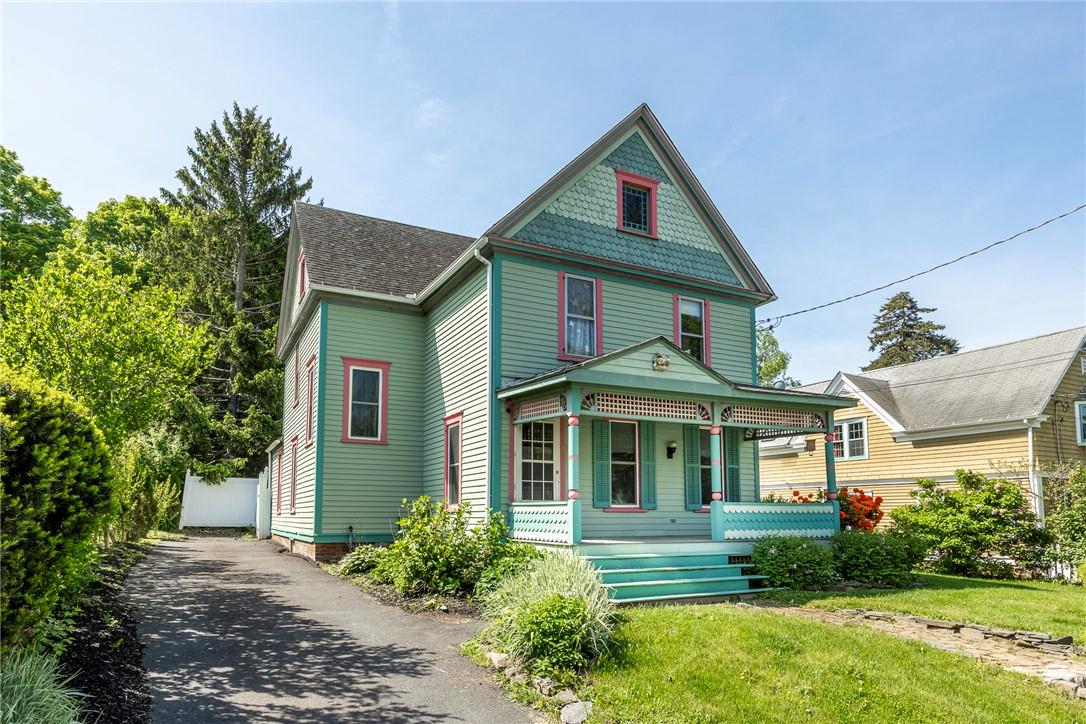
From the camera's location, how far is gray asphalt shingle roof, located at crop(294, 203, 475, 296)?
16.8m

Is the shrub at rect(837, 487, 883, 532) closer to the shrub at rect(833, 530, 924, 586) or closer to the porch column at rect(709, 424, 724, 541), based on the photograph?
the shrub at rect(833, 530, 924, 586)

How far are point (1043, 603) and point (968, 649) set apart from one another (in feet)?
13.8

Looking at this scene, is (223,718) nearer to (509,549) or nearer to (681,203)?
(509,549)

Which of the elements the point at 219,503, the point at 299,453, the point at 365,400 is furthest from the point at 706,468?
the point at 219,503

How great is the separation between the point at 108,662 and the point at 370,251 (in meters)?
12.9

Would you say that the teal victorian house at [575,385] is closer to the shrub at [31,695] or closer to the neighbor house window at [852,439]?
the shrub at [31,695]

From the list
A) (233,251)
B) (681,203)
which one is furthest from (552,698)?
(233,251)

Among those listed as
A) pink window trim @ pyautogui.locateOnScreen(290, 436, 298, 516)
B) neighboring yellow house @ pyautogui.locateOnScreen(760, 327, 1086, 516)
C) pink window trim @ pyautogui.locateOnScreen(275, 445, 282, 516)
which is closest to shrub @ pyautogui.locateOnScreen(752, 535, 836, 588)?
neighboring yellow house @ pyautogui.locateOnScreen(760, 327, 1086, 516)

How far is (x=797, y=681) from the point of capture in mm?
6730

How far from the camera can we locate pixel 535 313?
1385 cm

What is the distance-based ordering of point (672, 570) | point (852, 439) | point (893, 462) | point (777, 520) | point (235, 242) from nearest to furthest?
1. point (672, 570)
2. point (777, 520)
3. point (893, 462)
4. point (852, 439)
5. point (235, 242)

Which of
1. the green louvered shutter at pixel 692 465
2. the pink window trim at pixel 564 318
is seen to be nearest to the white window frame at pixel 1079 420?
the green louvered shutter at pixel 692 465

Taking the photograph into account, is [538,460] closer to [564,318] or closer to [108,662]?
[564,318]

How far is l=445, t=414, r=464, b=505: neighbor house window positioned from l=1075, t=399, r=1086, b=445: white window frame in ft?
61.6
